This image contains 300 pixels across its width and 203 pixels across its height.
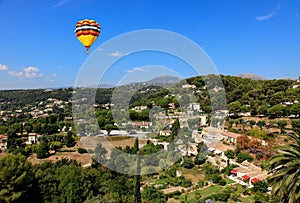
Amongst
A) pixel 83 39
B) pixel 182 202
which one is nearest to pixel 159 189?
pixel 182 202

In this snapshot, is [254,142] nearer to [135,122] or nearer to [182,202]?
[182,202]

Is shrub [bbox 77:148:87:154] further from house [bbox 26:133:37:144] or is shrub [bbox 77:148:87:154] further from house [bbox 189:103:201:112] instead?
house [bbox 189:103:201:112]

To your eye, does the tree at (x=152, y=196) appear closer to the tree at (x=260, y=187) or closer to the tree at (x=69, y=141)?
the tree at (x=260, y=187)

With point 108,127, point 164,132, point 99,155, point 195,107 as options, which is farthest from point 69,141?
point 195,107

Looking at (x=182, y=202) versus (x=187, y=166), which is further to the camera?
(x=187, y=166)

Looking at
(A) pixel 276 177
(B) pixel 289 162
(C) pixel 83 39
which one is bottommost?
(A) pixel 276 177

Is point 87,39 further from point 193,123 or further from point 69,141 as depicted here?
point 69,141
